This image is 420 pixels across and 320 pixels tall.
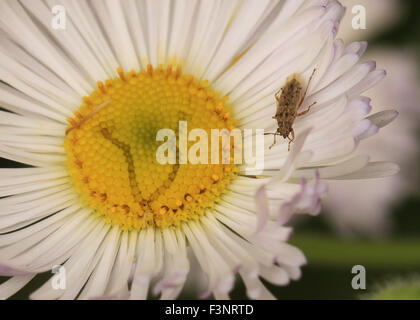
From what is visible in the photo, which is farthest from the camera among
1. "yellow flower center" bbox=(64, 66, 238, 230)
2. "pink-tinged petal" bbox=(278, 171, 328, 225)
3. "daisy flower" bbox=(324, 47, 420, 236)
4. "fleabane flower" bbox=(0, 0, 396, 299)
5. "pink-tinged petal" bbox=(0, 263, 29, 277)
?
"daisy flower" bbox=(324, 47, 420, 236)

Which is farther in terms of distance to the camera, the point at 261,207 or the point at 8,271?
the point at 8,271

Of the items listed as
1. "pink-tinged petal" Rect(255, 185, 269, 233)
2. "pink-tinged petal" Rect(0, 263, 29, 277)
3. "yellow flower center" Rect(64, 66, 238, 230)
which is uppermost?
"yellow flower center" Rect(64, 66, 238, 230)

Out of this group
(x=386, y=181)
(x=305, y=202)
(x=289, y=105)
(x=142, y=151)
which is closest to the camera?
(x=305, y=202)

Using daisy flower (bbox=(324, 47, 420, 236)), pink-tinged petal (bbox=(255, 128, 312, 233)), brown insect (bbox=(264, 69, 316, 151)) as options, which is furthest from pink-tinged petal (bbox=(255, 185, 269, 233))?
daisy flower (bbox=(324, 47, 420, 236))

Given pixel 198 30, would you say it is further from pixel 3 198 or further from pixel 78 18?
pixel 3 198

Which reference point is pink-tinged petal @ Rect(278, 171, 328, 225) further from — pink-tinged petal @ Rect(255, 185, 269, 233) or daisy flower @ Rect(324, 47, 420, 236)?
daisy flower @ Rect(324, 47, 420, 236)

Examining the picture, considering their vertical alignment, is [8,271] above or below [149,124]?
below

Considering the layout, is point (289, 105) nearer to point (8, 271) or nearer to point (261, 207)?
point (261, 207)

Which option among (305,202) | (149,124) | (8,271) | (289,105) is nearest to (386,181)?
(289,105)
